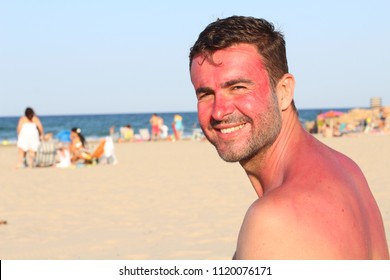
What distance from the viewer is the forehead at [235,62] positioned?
2.09 meters

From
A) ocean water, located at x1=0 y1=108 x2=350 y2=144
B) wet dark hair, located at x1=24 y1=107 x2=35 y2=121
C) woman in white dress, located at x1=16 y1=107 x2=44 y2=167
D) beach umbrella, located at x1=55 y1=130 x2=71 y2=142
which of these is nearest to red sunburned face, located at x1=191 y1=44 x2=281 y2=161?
woman in white dress, located at x1=16 y1=107 x2=44 y2=167

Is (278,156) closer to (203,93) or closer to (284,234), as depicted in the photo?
(203,93)

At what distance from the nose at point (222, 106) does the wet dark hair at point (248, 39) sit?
0.44 ft

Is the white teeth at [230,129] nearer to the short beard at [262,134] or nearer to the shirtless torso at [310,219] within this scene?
the short beard at [262,134]

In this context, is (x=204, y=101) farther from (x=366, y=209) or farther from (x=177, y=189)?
(x=177, y=189)

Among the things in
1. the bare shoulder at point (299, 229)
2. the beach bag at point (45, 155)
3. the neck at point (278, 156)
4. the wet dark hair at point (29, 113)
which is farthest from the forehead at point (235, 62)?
the beach bag at point (45, 155)

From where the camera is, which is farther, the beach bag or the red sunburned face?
the beach bag

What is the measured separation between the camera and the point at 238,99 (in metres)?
2.14

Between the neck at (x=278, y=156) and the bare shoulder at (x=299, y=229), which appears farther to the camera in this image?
the neck at (x=278, y=156)

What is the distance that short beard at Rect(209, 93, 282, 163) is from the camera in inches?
84.7

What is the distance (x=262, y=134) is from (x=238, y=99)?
0.14 m

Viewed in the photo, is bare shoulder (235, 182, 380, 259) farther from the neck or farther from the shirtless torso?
the neck

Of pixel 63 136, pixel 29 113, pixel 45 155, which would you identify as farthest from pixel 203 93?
pixel 63 136
